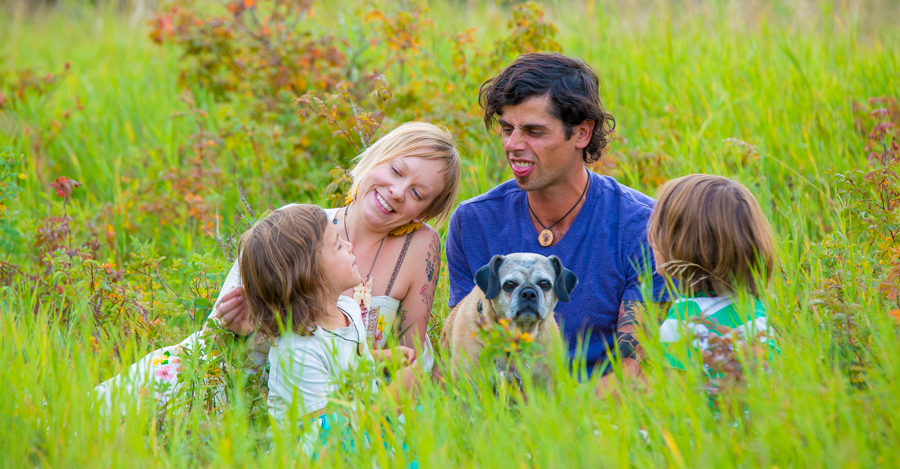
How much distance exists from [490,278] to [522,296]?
0.66ft

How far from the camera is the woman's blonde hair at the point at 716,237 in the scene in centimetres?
258

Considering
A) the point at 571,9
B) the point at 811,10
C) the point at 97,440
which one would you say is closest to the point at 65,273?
the point at 97,440

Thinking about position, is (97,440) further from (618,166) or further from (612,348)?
(618,166)

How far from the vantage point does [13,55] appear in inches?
374

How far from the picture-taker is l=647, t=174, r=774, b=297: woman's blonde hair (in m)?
2.58

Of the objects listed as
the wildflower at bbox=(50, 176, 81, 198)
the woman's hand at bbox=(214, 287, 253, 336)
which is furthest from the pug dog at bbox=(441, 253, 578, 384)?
the wildflower at bbox=(50, 176, 81, 198)

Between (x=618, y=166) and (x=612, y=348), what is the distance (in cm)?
223

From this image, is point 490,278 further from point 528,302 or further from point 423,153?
point 423,153

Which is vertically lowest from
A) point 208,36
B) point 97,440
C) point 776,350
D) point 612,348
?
point 612,348

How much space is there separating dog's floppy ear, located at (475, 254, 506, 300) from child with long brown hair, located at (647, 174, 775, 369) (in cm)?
74

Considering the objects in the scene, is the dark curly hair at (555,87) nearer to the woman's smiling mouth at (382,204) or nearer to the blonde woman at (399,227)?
the blonde woman at (399,227)

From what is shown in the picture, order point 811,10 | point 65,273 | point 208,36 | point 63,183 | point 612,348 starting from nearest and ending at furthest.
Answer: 1. point 612,348
2. point 65,273
3. point 63,183
4. point 208,36
5. point 811,10

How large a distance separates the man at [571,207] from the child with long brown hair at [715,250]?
1.60 ft

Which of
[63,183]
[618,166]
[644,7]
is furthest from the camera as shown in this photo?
[644,7]
